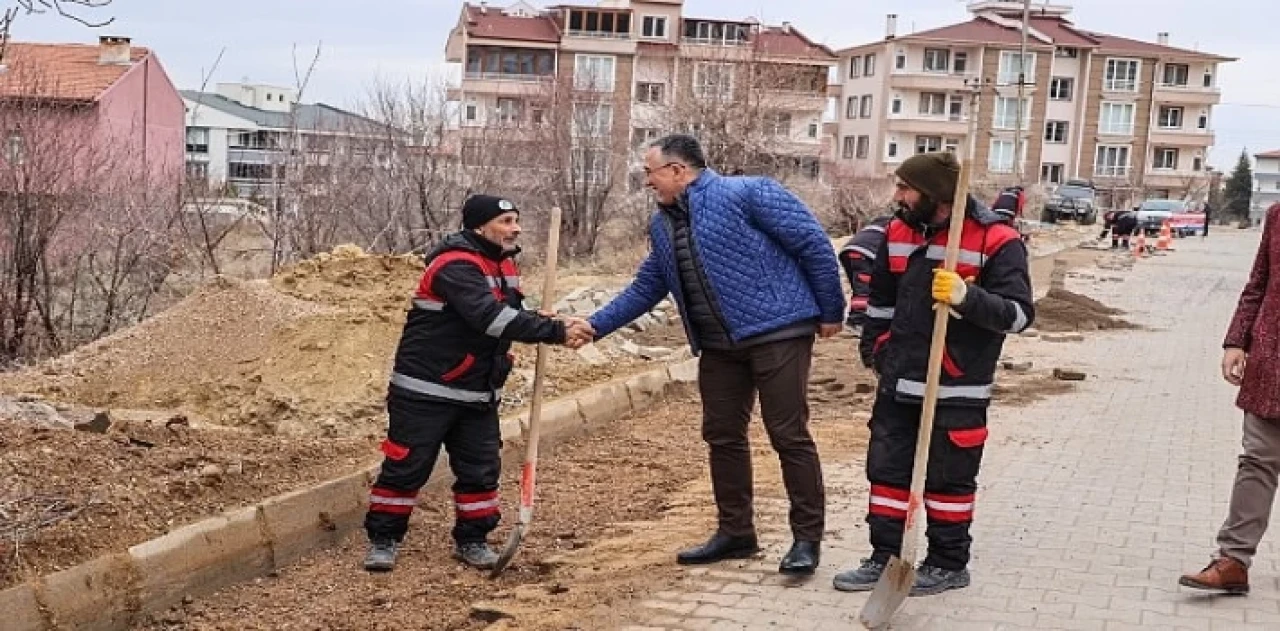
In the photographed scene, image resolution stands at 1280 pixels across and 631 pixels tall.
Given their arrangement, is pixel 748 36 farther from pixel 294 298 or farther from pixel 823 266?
pixel 823 266

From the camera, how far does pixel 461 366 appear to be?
5719mm

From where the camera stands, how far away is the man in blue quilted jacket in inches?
207

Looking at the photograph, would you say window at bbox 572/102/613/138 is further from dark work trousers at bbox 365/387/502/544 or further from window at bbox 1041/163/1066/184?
window at bbox 1041/163/1066/184

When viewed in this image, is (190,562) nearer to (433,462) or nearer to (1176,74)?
(433,462)

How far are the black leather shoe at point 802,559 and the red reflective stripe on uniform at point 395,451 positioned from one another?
5.65ft

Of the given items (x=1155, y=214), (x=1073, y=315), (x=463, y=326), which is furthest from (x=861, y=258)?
(x=1155, y=214)

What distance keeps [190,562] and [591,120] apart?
20.9m

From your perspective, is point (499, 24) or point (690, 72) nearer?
point (690, 72)

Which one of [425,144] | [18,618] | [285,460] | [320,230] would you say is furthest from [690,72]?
[18,618]

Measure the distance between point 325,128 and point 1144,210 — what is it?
3620 cm

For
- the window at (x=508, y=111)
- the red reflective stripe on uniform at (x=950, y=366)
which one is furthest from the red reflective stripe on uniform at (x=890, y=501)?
the window at (x=508, y=111)

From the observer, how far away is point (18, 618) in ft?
15.0

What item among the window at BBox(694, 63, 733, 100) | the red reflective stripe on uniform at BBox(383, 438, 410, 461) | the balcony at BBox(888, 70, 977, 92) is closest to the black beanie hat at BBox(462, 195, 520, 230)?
the red reflective stripe on uniform at BBox(383, 438, 410, 461)

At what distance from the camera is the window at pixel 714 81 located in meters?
26.3
